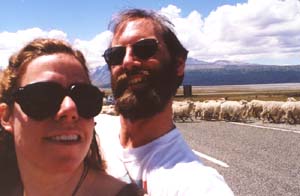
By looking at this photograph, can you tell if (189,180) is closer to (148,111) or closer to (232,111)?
(148,111)

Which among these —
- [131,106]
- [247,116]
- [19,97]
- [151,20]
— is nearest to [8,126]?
[19,97]

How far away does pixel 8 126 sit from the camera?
187cm

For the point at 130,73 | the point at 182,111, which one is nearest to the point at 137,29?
the point at 130,73

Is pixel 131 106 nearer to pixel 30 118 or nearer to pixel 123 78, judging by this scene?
pixel 123 78

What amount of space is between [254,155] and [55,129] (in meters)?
12.6

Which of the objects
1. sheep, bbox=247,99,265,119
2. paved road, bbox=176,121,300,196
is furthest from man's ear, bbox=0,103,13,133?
sheep, bbox=247,99,265,119

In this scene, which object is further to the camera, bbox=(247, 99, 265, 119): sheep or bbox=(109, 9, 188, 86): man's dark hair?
bbox=(247, 99, 265, 119): sheep

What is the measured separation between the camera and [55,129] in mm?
1660

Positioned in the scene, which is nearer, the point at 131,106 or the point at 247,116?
the point at 131,106

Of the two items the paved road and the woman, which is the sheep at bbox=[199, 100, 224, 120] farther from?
the woman

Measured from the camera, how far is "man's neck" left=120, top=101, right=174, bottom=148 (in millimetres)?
2338

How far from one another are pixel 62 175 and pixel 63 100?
0.89 feet

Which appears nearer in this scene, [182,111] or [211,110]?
[182,111]

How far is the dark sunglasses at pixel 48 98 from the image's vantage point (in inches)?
67.0
